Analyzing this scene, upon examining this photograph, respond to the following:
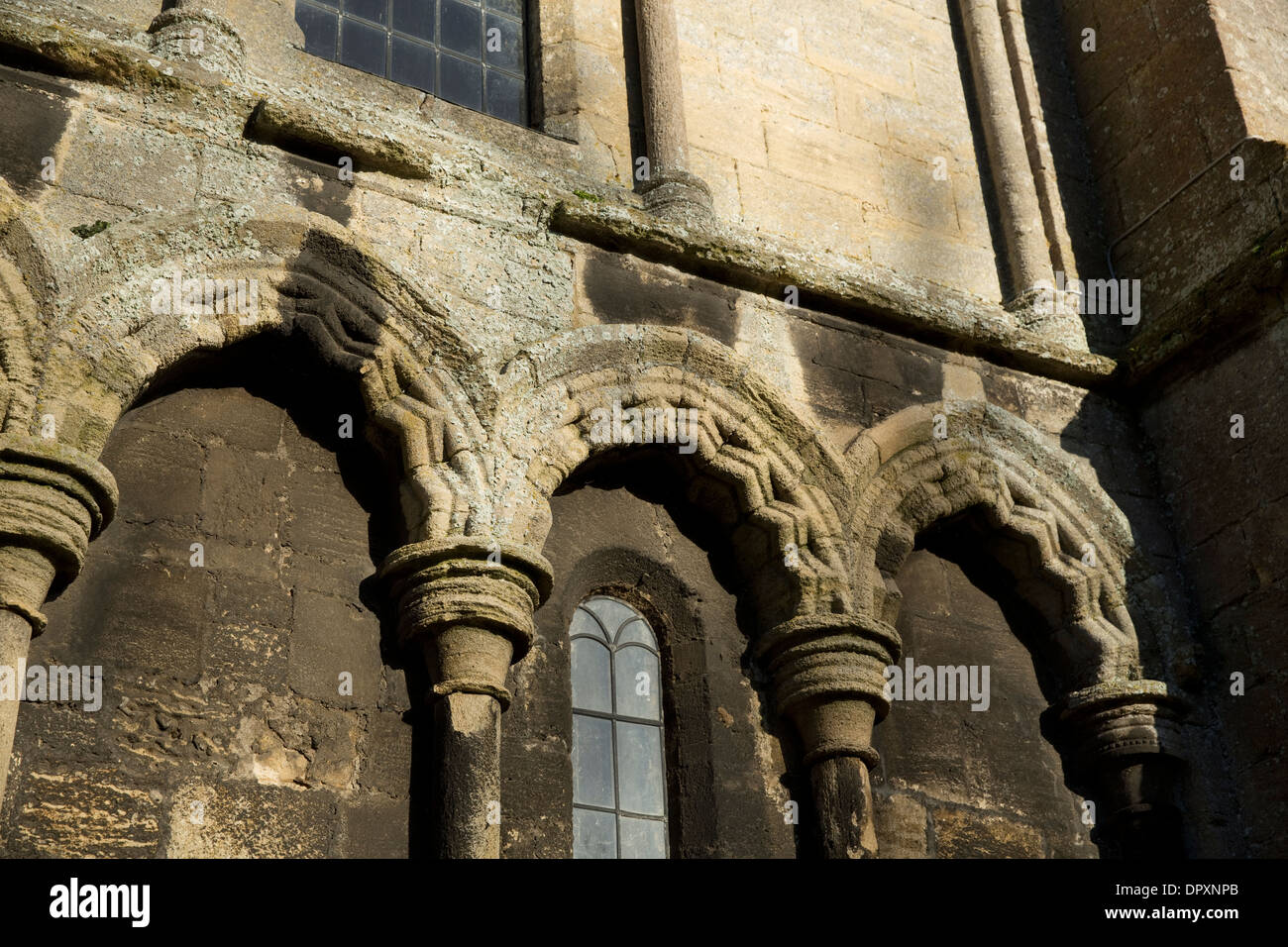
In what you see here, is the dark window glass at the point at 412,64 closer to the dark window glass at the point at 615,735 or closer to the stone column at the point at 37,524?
the dark window glass at the point at 615,735

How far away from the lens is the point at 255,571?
5.38 meters

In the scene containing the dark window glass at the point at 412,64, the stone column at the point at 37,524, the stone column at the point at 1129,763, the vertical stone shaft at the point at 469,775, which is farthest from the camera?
the dark window glass at the point at 412,64

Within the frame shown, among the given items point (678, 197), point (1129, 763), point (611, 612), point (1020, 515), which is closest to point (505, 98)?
point (678, 197)

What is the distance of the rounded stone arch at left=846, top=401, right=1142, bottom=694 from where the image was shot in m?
6.48

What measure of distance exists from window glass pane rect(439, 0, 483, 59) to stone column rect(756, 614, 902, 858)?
3095mm

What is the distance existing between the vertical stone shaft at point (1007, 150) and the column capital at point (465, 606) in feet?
11.0

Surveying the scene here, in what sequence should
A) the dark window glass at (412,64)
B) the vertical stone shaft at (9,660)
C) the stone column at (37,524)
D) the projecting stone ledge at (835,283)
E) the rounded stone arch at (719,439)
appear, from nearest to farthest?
the vertical stone shaft at (9,660), the stone column at (37,524), the rounded stone arch at (719,439), the projecting stone ledge at (835,283), the dark window glass at (412,64)

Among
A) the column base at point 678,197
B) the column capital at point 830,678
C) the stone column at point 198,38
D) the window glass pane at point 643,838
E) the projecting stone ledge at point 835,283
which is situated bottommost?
the window glass pane at point 643,838

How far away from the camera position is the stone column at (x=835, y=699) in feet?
18.8

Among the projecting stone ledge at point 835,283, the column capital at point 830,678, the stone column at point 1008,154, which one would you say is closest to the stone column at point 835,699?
the column capital at point 830,678

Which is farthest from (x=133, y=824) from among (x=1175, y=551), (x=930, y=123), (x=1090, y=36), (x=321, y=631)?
(x=1090, y=36)

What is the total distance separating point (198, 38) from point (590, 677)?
2.82 m

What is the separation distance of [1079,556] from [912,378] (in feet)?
3.42

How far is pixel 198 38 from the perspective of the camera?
6.01m
